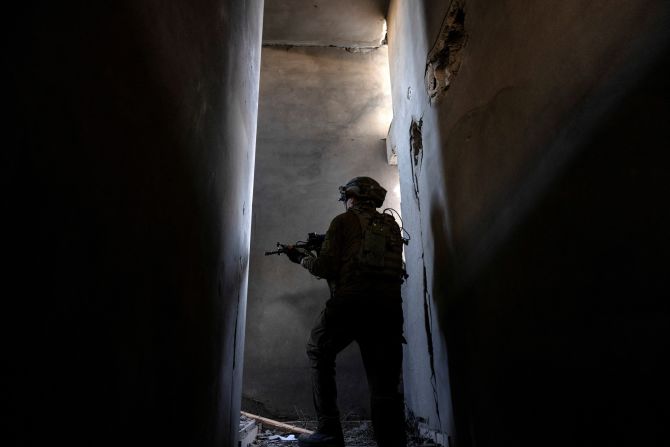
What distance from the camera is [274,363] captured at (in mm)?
4145

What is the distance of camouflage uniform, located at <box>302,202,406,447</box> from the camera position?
227 centimetres

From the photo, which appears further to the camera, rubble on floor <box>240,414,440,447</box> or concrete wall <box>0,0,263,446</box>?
rubble on floor <box>240,414,440,447</box>

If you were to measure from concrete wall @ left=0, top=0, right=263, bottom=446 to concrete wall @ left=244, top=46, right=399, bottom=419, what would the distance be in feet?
9.33

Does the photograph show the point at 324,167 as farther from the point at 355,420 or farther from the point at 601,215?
the point at 601,215

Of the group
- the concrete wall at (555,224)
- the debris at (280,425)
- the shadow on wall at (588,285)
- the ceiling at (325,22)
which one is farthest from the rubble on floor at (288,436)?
the ceiling at (325,22)

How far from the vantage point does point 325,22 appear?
17.5 ft

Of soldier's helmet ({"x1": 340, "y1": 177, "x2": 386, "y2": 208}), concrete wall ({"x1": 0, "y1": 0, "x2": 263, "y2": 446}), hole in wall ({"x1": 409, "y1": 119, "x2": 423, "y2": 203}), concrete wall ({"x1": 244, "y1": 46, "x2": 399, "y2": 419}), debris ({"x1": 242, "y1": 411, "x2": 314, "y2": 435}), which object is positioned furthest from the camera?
concrete wall ({"x1": 244, "y1": 46, "x2": 399, "y2": 419})

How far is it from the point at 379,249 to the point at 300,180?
2.59m

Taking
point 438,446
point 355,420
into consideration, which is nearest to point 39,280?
point 438,446

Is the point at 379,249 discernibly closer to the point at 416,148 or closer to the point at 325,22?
the point at 416,148

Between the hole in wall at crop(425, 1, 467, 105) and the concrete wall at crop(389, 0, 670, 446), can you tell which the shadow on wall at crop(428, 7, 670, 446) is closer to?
the concrete wall at crop(389, 0, 670, 446)

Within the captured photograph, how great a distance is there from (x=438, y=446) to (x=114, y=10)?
2570 millimetres

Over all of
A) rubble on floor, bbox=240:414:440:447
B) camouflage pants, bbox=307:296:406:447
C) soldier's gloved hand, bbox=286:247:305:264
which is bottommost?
rubble on floor, bbox=240:414:440:447

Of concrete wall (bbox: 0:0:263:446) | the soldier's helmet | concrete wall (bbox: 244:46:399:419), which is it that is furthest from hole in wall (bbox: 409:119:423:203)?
concrete wall (bbox: 0:0:263:446)
